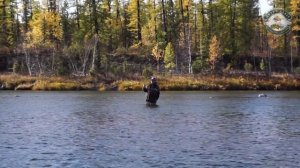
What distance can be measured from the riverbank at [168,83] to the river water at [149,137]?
33695 millimetres

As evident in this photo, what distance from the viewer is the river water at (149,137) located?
69.2 ft

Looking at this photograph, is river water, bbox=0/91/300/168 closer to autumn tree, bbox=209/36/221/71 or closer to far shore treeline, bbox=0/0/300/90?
far shore treeline, bbox=0/0/300/90

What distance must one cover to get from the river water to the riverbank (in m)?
33.7

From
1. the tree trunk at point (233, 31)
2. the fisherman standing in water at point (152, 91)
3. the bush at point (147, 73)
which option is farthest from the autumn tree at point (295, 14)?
the fisherman standing in water at point (152, 91)

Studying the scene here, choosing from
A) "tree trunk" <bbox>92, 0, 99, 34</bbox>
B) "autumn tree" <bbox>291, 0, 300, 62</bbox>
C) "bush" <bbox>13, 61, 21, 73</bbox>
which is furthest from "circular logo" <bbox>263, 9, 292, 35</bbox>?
"bush" <bbox>13, 61, 21, 73</bbox>

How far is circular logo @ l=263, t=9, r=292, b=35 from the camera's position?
97194mm

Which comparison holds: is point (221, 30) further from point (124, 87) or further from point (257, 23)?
point (124, 87)

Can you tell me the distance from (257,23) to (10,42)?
173 feet

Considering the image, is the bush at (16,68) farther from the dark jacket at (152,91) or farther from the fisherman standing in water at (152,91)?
the dark jacket at (152,91)

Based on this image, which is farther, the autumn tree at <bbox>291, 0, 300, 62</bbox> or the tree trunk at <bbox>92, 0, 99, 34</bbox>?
the tree trunk at <bbox>92, 0, 99, 34</bbox>

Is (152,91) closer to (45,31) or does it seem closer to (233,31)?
(233,31)

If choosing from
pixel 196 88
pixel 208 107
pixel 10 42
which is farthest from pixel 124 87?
pixel 10 42

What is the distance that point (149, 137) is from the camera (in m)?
27.7

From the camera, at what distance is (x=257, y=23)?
365ft
